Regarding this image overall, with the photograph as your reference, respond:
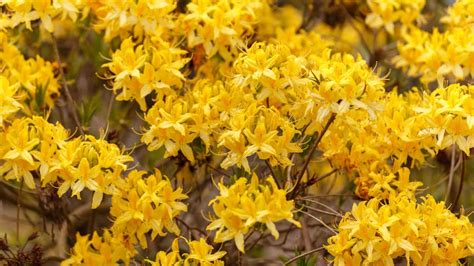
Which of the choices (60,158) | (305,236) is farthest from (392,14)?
(60,158)

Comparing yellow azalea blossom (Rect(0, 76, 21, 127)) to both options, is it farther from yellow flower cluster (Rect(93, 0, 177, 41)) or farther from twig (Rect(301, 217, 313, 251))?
twig (Rect(301, 217, 313, 251))

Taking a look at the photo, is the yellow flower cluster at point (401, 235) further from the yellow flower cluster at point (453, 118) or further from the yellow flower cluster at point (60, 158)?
the yellow flower cluster at point (60, 158)

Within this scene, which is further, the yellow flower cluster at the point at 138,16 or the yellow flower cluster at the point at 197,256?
the yellow flower cluster at the point at 138,16

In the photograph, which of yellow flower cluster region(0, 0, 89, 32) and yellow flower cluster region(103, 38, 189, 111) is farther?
yellow flower cluster region(0, 0, 89, 32)

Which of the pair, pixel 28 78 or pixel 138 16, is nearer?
pixel 138 16

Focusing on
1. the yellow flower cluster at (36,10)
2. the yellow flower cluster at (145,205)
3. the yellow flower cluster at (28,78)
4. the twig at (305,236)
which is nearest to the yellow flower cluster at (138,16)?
the yellow flower cluster at (36,10)

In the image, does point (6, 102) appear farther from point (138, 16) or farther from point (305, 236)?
point (305, 236)

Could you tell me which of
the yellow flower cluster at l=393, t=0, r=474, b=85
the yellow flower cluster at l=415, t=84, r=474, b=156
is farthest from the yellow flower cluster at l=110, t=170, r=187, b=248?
the yellow flower cluster at l=393, t=0, r=474, b=85
